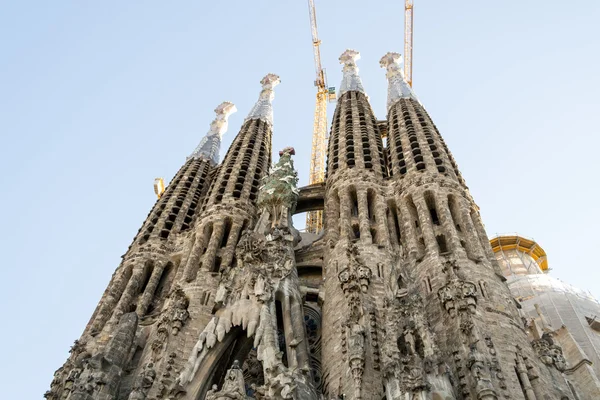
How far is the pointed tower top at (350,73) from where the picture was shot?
39000mm

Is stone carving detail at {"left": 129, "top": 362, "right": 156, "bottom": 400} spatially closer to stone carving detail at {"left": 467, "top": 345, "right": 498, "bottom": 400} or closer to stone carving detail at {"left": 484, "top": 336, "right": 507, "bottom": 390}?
stone carving detail at {"left": 467, "top": 345, "right": 498, "bottom": 400}

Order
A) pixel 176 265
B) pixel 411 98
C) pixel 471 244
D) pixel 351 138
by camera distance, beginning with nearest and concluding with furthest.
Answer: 1. pixel 471 244
2. pixel 176 265
3. pixel 351 138
4. pixel 411 98

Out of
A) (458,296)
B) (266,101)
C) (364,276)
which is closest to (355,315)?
(364,276)

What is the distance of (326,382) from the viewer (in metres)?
17.9

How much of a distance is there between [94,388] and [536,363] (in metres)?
12.7

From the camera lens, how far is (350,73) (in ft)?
135

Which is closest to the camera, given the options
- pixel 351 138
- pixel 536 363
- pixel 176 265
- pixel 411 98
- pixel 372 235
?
pixel 536 363

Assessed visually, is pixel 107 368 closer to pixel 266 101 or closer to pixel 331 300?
pixel 331 300

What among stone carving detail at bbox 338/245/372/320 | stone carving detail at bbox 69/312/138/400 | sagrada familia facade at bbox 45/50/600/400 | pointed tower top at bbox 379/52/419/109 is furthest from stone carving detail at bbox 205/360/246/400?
pointed tower top at bbox 379/52/419/109

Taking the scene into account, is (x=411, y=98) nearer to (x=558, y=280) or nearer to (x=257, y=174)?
(x=257, y=174)

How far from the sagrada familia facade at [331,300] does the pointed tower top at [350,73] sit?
737cm

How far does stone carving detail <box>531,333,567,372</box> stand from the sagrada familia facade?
2.1 inches

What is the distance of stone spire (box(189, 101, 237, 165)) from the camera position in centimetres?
3791

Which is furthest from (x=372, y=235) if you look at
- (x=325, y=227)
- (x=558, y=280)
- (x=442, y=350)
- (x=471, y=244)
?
(x=558, y=280)
